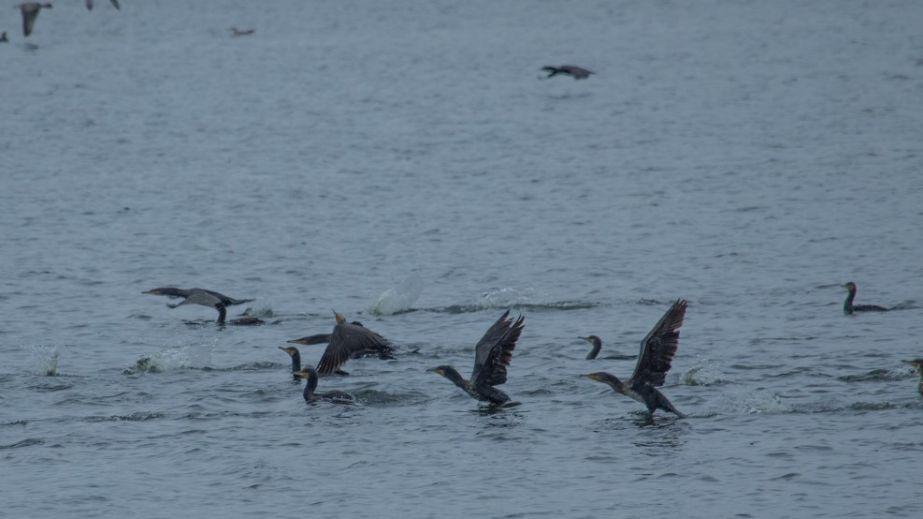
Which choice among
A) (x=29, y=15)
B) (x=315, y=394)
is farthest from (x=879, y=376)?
(x=29, y=15)

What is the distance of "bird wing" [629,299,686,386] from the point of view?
13875 millimetres

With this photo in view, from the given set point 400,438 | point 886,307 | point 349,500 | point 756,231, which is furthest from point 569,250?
point 349,500

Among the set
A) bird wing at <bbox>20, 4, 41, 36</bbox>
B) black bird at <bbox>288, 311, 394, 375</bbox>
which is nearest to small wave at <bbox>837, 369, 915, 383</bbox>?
black bird at <bbox>288, 311, 394, 375</bbox>

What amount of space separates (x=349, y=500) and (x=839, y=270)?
38.6ft

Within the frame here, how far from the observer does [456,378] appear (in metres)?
14.5

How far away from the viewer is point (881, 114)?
37719 mm

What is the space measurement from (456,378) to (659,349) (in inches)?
78.0

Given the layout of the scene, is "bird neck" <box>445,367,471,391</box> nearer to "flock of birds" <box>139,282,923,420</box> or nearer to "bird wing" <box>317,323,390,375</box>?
"flock of birds" <box>139,282,923,420</box>

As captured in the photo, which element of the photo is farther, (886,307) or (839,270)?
(839,270)

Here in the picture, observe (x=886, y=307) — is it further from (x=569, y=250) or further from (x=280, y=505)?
(x=280, y=505)

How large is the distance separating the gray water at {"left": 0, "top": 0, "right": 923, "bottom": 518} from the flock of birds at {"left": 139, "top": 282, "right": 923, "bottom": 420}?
0.68ft

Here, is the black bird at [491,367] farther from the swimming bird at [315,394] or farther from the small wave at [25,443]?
the small wave at [25,443]

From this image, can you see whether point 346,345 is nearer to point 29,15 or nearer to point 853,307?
point 853,307

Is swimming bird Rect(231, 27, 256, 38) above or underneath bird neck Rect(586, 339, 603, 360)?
underneath
